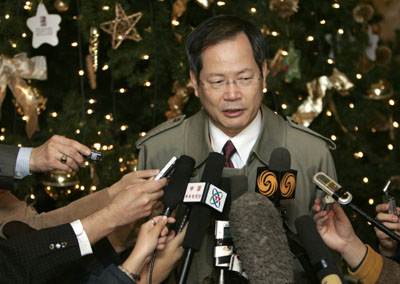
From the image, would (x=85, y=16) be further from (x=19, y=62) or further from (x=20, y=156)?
(x=20, y=156)

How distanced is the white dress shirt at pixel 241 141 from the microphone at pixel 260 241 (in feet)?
2.35

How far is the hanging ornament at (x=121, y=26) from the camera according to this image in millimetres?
3096

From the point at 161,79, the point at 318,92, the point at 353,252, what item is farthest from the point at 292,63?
the point at 353,252

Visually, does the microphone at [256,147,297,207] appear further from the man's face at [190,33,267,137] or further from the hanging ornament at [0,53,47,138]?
the hanging ornament at [0,53,47,138]

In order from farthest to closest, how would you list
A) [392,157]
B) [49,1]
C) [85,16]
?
1. [392,157]
2. [49,1]
3. [85,16]

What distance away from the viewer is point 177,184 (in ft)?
5.15

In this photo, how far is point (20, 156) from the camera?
1.98 metres

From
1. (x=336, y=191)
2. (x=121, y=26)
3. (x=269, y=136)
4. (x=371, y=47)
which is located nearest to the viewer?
(x=336, y=191)

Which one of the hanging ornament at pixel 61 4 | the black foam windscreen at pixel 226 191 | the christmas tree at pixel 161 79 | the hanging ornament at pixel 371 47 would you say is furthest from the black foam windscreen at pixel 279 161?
the hanging ornament at pixel 371 47

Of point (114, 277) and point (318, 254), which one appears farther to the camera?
point (114, 277)

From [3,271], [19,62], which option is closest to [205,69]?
[3,271]

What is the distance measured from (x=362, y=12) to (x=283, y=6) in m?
0.71

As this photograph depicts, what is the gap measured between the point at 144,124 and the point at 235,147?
1822mm

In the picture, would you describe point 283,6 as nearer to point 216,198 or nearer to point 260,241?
point 216,198
